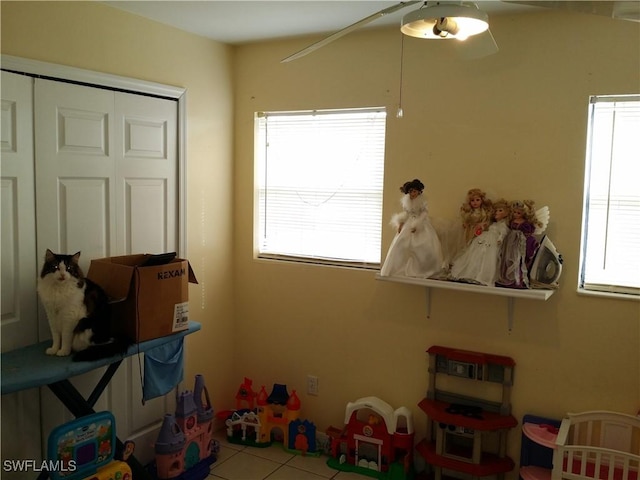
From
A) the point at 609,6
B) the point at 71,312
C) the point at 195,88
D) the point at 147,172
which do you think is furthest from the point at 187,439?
the point at 609,6

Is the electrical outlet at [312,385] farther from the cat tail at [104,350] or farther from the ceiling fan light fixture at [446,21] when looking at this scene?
the ceiling fan light fixture at [446,21]

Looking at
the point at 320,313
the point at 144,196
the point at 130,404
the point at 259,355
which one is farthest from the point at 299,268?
the point at 130,404

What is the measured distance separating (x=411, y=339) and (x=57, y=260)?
187cm

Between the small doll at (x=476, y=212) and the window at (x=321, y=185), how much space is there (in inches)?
21.8

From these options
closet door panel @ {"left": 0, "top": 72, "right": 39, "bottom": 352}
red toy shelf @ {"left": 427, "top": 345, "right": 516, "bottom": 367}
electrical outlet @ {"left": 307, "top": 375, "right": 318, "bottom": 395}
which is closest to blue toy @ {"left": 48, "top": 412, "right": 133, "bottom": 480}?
closet door panel @ {"left": 0, "top": 72, "right": 39, "bottom": 352}

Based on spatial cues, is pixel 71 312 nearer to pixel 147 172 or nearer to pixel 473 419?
pixel 147 172

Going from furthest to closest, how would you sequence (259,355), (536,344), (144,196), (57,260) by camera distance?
(259,355), (144,196), (536,344), (57,260)

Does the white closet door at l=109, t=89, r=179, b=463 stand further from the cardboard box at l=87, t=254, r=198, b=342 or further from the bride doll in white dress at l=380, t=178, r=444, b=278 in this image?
the bride doll in white dress at l=380, t=178, r=444, b=278

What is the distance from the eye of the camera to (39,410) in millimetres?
2572

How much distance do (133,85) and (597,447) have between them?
283 centimetres

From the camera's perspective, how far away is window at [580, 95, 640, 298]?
2604 mm

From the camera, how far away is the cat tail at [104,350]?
231 centimetres

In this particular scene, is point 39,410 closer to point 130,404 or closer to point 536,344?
point 130,404

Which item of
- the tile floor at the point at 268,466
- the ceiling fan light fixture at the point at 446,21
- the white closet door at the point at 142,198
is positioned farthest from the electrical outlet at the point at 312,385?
the ceiling fan light fixture at the point at 446,21
